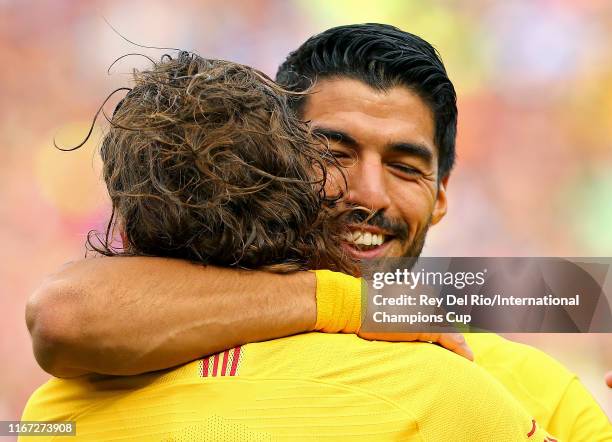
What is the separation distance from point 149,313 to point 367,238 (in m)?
1.02

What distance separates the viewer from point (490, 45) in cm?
612

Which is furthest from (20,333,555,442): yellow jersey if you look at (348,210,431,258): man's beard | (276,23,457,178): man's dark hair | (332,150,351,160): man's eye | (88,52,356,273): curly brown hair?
(276,23,457,178): man's dark hair

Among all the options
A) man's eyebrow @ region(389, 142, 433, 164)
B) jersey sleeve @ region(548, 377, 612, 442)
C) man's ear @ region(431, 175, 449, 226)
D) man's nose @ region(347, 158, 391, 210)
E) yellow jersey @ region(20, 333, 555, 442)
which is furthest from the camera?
man's ear @ region(431, 175, 449, 226)

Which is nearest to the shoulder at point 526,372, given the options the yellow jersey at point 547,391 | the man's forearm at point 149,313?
the yellow jersey at point 547,391

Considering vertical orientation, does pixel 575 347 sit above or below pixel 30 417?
above

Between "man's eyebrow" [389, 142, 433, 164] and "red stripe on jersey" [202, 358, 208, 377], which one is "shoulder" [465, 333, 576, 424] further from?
"red stripe on jersey" [202, 358, 208, 377]

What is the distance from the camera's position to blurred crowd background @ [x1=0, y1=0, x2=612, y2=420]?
17.4ft

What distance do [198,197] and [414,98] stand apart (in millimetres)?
1205

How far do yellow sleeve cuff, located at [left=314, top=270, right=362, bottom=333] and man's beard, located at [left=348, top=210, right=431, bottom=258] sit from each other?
2.40 feet

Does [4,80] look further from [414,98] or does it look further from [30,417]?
[30,417]

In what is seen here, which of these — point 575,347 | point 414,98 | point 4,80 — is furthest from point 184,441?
point 4,80

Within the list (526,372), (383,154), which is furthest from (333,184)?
(526,372)

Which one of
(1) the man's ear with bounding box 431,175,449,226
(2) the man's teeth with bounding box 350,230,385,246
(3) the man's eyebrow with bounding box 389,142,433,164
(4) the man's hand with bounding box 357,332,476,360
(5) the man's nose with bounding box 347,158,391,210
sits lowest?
(4) the man's hand with bounding box 357,332,476,360

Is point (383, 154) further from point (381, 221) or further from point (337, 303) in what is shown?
point (337, 303)
